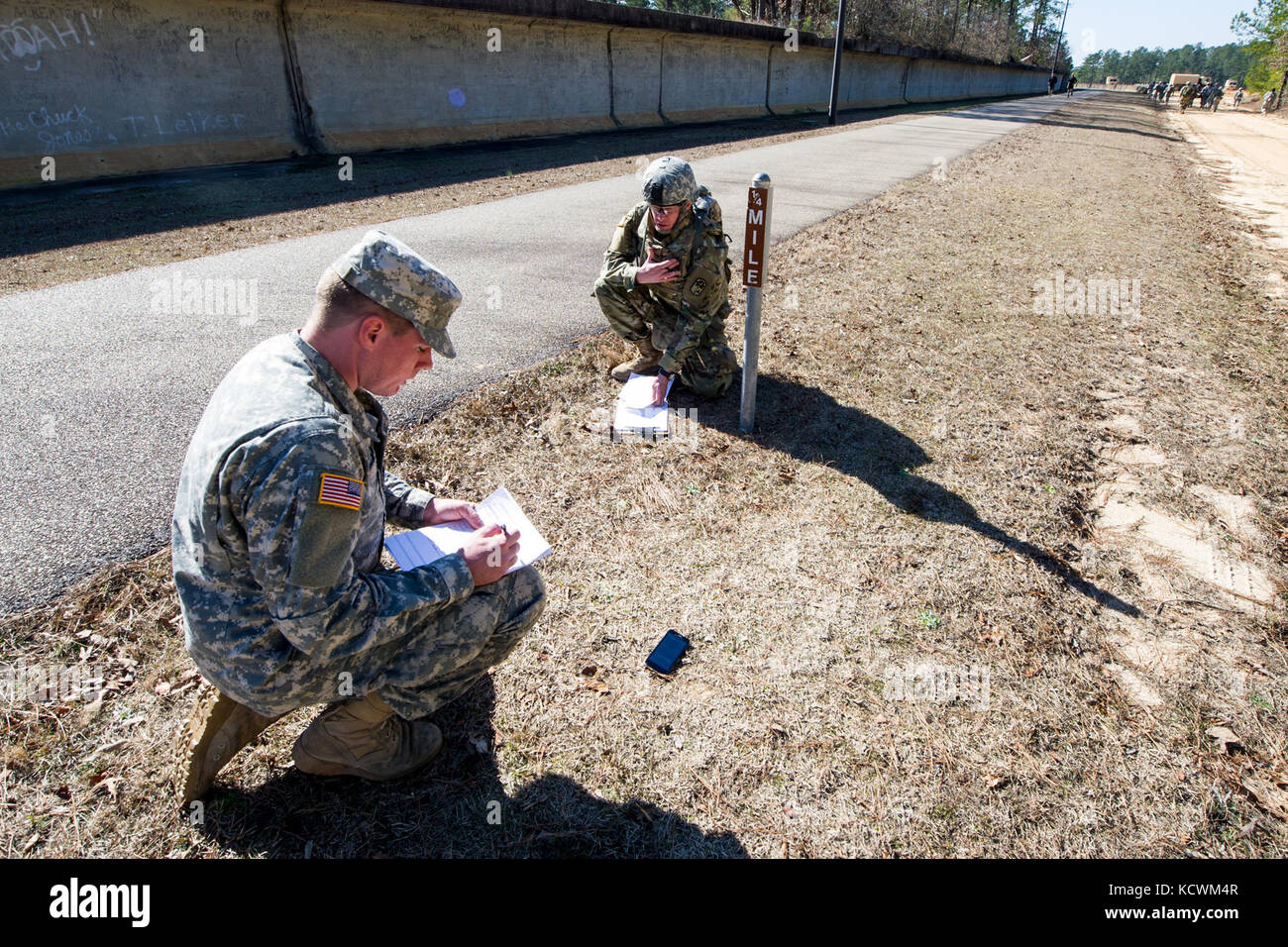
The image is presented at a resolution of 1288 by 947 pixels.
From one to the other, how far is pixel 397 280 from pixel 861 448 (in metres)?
→ 3.32

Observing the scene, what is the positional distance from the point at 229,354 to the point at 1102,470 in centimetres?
567

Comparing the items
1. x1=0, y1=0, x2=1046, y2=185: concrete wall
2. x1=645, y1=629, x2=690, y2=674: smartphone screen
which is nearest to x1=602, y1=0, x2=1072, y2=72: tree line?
x1=0, y1=0, x2=1046, y2=185: concrete wall

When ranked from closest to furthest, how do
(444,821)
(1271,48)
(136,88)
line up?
(444,821)
(136,88)
(1271,48)

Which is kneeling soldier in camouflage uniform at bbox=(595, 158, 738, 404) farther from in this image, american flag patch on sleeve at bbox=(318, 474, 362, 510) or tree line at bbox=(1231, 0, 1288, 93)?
tree line at bbox=(1231, 0, 1288, 93)

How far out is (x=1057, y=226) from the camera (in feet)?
35.1

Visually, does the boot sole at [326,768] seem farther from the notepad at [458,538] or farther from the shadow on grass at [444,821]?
the notepad at [458,538]

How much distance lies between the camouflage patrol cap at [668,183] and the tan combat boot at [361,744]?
313 cm

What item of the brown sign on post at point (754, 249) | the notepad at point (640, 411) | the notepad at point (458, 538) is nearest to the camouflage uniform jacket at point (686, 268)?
the notepad at point (640, 411)

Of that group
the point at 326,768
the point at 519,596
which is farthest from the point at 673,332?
the point at 326,768

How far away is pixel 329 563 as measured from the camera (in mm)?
1708

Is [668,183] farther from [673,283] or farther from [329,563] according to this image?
[329,563]

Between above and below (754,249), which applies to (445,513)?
below
